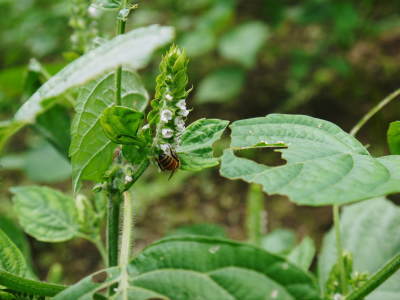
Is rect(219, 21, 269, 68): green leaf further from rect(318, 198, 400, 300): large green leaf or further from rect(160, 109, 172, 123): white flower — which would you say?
rect(160, 109, 172, 123): white flower

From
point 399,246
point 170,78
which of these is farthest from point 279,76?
point 170,78

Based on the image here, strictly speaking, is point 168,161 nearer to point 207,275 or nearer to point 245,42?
point 207,275

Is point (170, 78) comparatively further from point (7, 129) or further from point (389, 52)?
point (389, 52)

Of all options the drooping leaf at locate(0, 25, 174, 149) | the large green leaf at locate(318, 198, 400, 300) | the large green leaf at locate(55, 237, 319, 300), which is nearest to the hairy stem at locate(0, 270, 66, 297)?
the large green leaf at locate(55, 237, 319, 300)

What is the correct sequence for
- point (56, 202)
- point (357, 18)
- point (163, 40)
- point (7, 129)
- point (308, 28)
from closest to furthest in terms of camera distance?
point (163, 40) → point (7, 129) → point (56, 202) → point (357, 18) → point (308, 28)

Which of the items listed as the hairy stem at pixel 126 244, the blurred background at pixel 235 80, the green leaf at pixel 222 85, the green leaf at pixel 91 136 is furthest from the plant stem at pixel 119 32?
the green leaf at pixel 222 85

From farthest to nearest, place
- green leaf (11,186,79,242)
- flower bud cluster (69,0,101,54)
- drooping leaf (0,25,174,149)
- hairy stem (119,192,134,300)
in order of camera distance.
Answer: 1. flower bud cluster (69,0,101,54)
2. green leaf (11,186,79,242)
3. hairy stem (119,192,134,300)
4. drooping leaf (0,25,174,149)

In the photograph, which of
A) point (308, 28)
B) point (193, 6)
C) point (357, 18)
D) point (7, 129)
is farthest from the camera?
point (308, 28)
